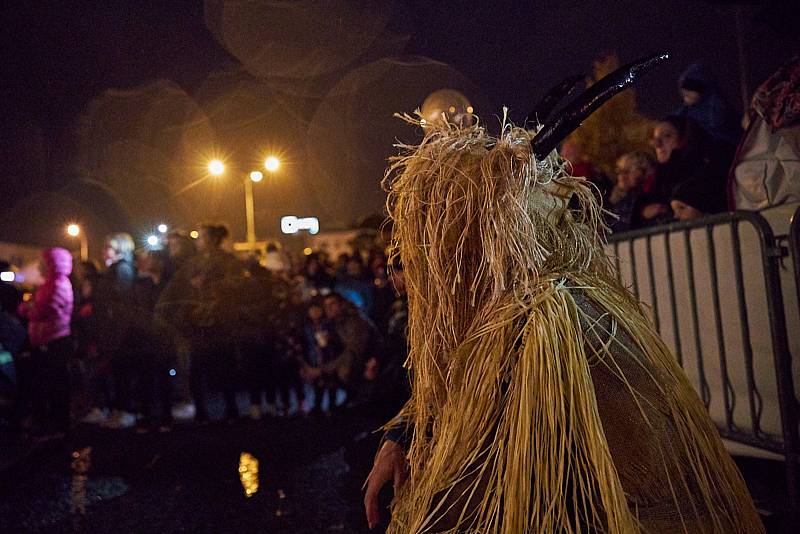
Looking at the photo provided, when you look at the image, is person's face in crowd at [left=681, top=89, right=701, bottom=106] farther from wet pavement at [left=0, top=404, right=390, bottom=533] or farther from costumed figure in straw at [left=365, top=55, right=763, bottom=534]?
costumed figure in straw at [left=365, top=55, right=763, bottom=534]

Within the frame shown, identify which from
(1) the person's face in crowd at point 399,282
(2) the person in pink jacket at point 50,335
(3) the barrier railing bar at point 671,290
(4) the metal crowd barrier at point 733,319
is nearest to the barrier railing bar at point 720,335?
(4) the metal crowd barrier at point 733,319

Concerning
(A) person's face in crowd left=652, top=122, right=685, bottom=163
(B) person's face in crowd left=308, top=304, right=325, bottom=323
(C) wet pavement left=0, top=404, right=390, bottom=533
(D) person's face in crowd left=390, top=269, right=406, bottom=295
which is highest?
(A) person's face in crowd left=652, top=122, right=685, bottom=163

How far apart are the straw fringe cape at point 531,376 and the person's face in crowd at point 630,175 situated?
450cm

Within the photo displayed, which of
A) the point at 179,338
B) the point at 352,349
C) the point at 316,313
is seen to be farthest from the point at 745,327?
the point at 179,338

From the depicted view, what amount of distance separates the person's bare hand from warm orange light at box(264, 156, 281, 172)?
680 inches

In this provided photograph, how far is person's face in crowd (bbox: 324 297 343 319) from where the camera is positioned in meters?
7.94

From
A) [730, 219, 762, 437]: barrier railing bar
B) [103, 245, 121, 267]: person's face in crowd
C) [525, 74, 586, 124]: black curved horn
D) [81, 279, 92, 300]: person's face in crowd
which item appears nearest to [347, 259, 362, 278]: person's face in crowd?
[103, 245, 121, 267]: person's face in crowd

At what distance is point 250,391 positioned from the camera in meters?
7.67

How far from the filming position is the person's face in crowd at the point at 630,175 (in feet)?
19.5

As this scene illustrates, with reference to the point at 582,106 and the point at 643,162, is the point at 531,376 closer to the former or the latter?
the point at 582,106

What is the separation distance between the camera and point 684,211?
15.4ft

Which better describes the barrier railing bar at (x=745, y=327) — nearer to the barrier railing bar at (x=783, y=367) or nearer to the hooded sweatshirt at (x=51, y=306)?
the barrier railing bar at (x=783, y=367)

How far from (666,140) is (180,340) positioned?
17.4 ft

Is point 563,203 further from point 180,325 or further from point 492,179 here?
point 180,325
